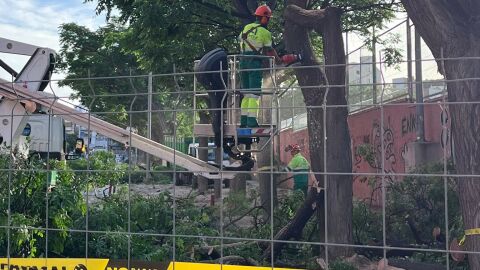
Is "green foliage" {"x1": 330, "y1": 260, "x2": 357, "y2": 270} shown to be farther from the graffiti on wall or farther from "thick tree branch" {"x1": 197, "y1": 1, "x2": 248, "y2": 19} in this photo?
the graffiti on wall

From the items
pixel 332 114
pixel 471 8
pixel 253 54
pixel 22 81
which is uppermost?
pixel 471 8

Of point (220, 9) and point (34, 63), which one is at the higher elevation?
point (220, 9)

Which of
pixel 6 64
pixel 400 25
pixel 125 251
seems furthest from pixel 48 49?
pixel 400 25

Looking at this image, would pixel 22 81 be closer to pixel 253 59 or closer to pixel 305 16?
pixel 253 59

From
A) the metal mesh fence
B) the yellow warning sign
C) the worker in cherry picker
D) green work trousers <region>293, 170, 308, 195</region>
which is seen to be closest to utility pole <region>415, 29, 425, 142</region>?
the metal mesh fence

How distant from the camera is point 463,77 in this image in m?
5.91

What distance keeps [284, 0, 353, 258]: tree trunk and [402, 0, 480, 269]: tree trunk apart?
2.72 metres

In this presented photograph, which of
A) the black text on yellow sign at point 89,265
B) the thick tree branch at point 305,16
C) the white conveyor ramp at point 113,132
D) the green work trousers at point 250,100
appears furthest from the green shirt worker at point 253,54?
the black text on yellow sign at point 89,265

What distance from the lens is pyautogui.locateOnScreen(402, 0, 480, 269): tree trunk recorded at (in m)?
5.84

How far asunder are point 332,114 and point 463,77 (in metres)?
3.28

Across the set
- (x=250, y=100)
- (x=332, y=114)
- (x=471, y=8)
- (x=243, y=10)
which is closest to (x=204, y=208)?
(x=332, y=114)

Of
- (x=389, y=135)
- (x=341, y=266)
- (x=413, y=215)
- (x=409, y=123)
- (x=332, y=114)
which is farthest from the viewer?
(x=389, y=135)

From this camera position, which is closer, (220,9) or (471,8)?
(471,8)

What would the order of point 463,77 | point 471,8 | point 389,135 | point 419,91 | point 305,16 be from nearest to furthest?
point 463,77
point 471,8
point 305,16
point 419,91
point 389,135
